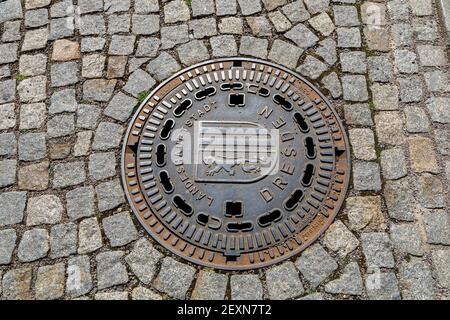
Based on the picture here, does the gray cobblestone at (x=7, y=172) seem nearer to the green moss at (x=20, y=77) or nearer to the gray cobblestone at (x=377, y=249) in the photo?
the green moss at (x=20, y=77)

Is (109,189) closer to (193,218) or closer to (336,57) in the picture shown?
(193,218)

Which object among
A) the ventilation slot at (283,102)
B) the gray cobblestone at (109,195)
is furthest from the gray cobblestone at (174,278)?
the ventilation slot at (283,102)

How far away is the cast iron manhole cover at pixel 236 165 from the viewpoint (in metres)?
3.33

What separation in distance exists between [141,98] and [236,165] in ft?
2.95

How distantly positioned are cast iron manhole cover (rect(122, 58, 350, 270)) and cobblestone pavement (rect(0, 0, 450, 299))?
3.9 inches

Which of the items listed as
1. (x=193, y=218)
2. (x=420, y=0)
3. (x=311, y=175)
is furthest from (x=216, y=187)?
(x=420, y=0)

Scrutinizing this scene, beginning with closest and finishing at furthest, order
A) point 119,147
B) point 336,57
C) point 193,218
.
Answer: point 193,218 < point 119,147 < point 336,57

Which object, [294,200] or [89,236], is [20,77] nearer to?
[89,236]

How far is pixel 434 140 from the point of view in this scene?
3590 millimetres

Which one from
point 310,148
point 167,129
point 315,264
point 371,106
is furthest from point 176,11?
point 315,264

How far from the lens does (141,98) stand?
379 cm
